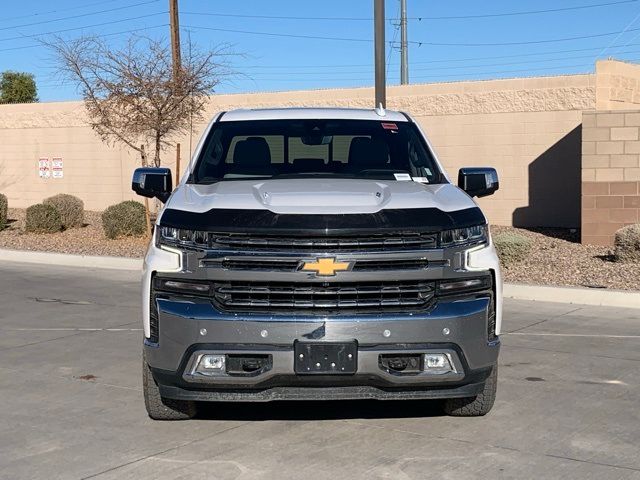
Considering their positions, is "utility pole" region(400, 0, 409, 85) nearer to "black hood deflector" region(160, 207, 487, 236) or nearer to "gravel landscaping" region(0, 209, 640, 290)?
"gravel landscaping" region(0, 209, 640, 290)

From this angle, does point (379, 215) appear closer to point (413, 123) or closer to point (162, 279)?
point (162, 279)

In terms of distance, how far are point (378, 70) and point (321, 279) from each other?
10.2 metres

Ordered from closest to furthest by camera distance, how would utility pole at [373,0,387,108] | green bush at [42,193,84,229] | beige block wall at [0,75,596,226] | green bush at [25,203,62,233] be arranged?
utility pole at [373,0,387,108] < beige block wall at [0,75,596,226] < green bush at [25,203,62,233] < green bush at [42,193,84,229]

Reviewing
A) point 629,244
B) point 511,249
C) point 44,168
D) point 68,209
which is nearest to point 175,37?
point 68,209

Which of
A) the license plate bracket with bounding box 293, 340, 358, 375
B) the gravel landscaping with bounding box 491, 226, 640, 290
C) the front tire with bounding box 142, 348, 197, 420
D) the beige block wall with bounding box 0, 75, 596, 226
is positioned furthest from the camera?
the beige block wall with bounding box 0, 75, 596, 226

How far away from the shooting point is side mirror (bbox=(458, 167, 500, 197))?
693 centimetres

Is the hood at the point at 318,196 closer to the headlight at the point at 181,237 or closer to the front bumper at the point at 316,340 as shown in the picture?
the headlight at the point at 181,237

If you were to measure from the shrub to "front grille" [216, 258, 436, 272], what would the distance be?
9.60 meters

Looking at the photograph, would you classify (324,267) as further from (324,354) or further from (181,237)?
(181,237)

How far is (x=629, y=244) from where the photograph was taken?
14273 millimetres

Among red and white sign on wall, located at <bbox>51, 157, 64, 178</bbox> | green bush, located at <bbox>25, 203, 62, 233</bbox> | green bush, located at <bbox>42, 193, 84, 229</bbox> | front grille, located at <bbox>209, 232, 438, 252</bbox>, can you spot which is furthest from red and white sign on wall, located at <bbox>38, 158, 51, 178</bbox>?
front grille, located at <bbox>209, 232, 438, 252</bbox>

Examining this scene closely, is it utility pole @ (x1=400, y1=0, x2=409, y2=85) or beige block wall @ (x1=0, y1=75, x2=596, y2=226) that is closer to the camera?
beige block wall @ (x1=0, y1=75, x2=596, y2=226)

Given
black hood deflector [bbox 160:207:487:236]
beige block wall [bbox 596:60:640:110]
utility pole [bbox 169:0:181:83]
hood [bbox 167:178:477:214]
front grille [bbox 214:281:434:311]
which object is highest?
utility pole [bbox 169:0:181:83]

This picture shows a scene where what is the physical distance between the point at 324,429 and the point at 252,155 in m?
2.09
